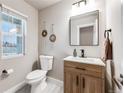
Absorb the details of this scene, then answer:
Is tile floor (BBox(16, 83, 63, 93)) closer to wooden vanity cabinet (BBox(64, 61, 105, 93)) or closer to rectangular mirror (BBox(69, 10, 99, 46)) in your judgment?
wooden vanity cabinet (BBox(64, 61, 105, 93))

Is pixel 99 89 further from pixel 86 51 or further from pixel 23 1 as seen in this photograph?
pixel 23 1

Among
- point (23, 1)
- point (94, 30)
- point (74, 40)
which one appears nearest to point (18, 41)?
point (23, 1)

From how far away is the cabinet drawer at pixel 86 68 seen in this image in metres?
1.67

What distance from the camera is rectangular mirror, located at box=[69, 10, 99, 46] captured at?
7.36 feet

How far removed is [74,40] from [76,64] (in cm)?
77

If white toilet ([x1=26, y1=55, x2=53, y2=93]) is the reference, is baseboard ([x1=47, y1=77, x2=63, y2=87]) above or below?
below

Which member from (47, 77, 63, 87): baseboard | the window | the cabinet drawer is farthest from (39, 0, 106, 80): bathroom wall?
the window

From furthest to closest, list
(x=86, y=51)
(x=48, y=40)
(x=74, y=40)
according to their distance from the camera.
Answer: (x=48, y=40)
(x=74, y=40)
(x=86, y=51)

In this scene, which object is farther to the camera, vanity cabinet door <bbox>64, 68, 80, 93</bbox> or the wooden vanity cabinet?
vanity cabinet door <bbox>64, 68, 80, 93</bbox>

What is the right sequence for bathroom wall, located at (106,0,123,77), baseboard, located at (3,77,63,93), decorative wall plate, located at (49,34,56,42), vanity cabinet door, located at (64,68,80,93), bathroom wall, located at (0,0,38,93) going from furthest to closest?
decorative wall plate, located at (49,34,56,42), baseboard, located at (3,77,63,93), bathroom wall, located at (0,0,38,93), vanity cabinet door, located at (64,68,80,93), bathroom wall, located at (106,0,123,77)

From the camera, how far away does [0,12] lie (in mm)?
2006

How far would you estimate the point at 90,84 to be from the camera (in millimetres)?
1757

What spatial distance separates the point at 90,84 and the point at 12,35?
203 cm

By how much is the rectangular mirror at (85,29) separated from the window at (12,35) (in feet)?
4.30
